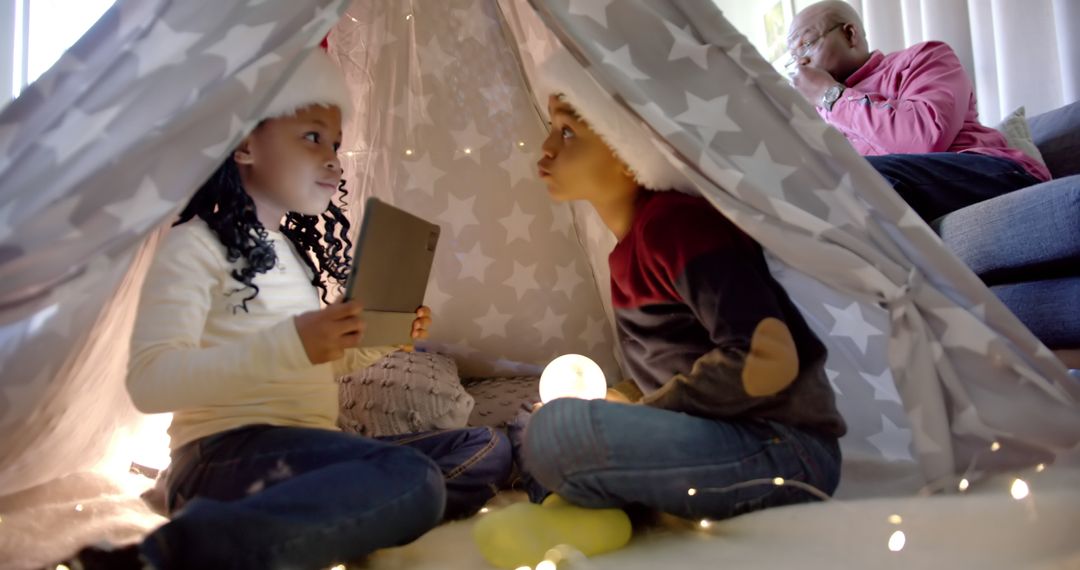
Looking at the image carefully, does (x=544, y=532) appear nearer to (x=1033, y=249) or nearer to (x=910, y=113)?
(x=1033, y=249)

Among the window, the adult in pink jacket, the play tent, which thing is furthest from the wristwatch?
the window

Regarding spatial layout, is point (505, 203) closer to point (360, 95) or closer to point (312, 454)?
point (360, 95)

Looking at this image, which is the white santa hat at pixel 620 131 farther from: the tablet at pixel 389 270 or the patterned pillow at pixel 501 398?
the patterned pillow at pixel 501 398

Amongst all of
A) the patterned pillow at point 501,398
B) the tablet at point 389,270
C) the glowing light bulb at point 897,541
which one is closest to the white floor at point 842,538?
the glowing light bulb at point 897,541

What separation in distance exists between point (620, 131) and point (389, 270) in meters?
0.35

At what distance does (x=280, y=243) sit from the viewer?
107 centimetres

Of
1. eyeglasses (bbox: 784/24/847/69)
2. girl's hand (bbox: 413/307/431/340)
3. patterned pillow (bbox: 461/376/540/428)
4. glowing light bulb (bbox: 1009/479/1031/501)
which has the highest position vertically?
eyeglasses (bbox: 784/24/847/69)

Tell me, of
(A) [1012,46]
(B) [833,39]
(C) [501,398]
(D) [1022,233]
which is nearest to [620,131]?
(C) [501,398]

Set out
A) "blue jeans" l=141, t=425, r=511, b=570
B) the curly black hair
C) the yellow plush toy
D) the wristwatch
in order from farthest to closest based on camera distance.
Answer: the wristwatch, the curly black hair, the yellow plush toy, "blue jeans" l=141, t=425, r=511, b=570

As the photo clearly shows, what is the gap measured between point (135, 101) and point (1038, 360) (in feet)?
3.49

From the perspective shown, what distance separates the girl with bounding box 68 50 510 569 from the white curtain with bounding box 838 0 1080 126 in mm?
1835

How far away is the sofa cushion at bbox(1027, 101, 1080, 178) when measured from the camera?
69.9 inches

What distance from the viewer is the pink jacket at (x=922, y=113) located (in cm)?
169

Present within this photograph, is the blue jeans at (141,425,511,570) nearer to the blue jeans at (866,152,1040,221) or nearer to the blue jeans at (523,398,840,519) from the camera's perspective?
the blue jeans at (523,398,840,519)
